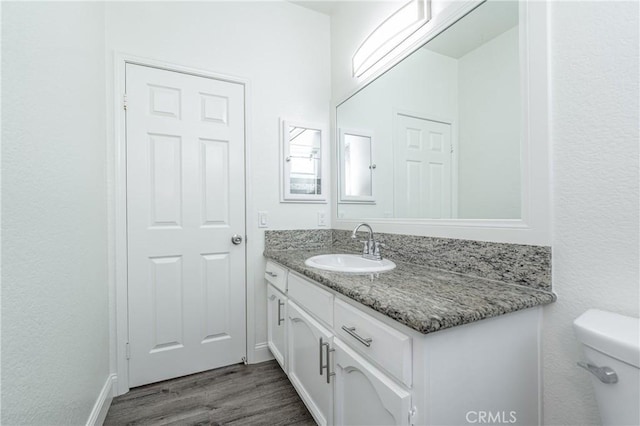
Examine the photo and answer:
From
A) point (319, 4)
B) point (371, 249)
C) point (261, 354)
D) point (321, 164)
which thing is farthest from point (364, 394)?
point (319, 4)

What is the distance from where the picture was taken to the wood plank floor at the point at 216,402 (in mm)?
1388

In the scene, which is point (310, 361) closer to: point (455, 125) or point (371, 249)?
point (371, 249)

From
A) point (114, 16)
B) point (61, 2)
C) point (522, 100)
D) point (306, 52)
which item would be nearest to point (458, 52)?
point (522, 100)

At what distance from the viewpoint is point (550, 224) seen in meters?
0.87

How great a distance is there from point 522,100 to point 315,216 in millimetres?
1459

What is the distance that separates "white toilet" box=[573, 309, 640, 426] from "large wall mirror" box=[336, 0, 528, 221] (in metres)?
0.39

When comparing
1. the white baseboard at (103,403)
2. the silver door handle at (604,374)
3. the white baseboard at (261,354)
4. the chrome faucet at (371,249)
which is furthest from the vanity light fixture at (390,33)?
the white baseboard at (103,403)

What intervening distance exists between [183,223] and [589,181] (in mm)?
1921

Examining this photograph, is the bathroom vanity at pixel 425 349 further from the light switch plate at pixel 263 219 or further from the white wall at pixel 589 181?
the light switch plate at pixel 263 219

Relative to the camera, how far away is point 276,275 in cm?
173

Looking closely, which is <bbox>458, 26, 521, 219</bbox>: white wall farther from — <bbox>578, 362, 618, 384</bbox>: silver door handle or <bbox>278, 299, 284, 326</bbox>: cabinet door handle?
<bbox>278, 299, 284, 326</bbox>: cabinet door handle

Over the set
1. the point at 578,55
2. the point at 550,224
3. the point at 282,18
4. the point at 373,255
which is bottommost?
the point at 373,255

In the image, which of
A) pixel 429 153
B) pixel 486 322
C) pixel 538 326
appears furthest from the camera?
pixel 429 153

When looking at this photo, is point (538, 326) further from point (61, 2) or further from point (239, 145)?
point (61, 2)
